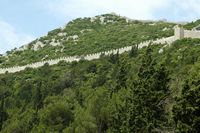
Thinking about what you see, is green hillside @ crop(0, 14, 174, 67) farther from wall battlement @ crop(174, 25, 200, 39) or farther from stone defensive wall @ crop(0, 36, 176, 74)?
wall battlement @ crop(174, 25, 200, 39)

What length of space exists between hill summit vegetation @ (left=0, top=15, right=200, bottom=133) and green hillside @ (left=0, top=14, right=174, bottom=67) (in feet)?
2.50

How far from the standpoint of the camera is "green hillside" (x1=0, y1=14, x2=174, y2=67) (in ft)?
392

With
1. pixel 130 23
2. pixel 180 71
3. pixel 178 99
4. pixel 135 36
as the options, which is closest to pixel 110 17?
pixel 130 23

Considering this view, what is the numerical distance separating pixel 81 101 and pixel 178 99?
37.1 meters

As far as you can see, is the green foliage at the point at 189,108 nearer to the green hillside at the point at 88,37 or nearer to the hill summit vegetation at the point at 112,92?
the hill summit vegetation at the point at 112,92

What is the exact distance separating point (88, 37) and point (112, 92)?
249 feet

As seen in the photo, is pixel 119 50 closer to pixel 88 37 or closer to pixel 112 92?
pixel 112 92

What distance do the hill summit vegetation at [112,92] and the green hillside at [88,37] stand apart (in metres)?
0.76

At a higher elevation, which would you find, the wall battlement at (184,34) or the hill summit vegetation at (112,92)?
the wall battlement at (184,34)

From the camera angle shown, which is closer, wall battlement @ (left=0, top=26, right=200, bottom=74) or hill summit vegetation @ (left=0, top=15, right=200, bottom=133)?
hill summit vegetation @ (left=0, top=15, right=200, bottom=133)

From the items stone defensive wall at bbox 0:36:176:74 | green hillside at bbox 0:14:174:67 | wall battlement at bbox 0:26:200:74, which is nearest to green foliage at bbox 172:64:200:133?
wall battlement at bbox 0:26:200:74

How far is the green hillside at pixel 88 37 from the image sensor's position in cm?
11944

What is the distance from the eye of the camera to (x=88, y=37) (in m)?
138

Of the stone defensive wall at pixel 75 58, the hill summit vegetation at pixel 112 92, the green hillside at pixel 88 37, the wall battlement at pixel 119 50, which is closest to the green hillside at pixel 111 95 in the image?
the hill summit vegetation at pixel 112 92
